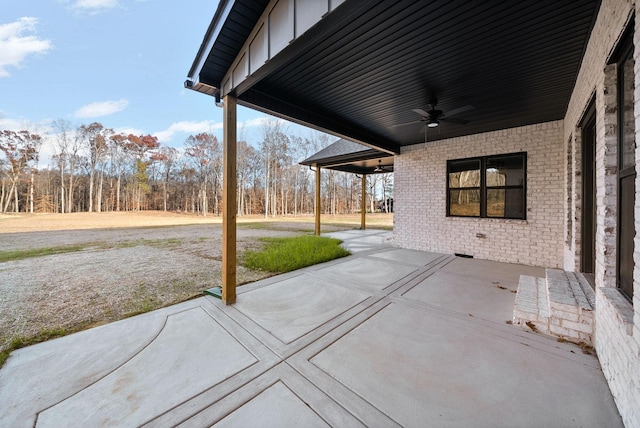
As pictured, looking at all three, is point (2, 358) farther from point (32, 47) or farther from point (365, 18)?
point (32, 47)

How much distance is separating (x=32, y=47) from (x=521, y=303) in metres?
33.2

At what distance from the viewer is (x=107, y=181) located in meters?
29.3

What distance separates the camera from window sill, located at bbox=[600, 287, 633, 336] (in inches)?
51.9

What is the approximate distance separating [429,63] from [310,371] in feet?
11.8

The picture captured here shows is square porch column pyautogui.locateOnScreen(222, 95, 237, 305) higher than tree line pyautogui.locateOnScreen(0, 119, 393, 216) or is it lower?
lower

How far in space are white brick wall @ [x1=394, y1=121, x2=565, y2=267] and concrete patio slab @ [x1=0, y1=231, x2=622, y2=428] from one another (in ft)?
10.1

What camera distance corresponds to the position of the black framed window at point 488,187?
5.34 metres

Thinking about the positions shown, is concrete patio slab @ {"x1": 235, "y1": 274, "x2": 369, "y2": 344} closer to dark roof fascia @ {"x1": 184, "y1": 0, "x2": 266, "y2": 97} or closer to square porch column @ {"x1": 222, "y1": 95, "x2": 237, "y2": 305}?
square porch column @ {"x1": 222, "y1": 95, "x2": 237, "y2": 305}

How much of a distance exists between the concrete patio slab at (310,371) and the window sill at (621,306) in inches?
23.6

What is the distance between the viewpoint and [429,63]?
2951mm

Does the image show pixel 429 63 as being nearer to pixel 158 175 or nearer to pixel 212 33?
pixel 212 33

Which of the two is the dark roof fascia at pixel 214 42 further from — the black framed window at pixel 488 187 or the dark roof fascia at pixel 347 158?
the black framed window at pixel 488 187

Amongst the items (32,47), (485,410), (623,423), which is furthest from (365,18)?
(32,47)

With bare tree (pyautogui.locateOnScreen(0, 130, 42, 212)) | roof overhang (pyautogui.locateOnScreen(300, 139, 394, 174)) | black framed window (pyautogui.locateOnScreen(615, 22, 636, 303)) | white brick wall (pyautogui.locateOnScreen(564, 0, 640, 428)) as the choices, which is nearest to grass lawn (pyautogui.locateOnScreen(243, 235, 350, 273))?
roof overhang (pyautogui.locateOnScreen(300, 139, 394, 174))
